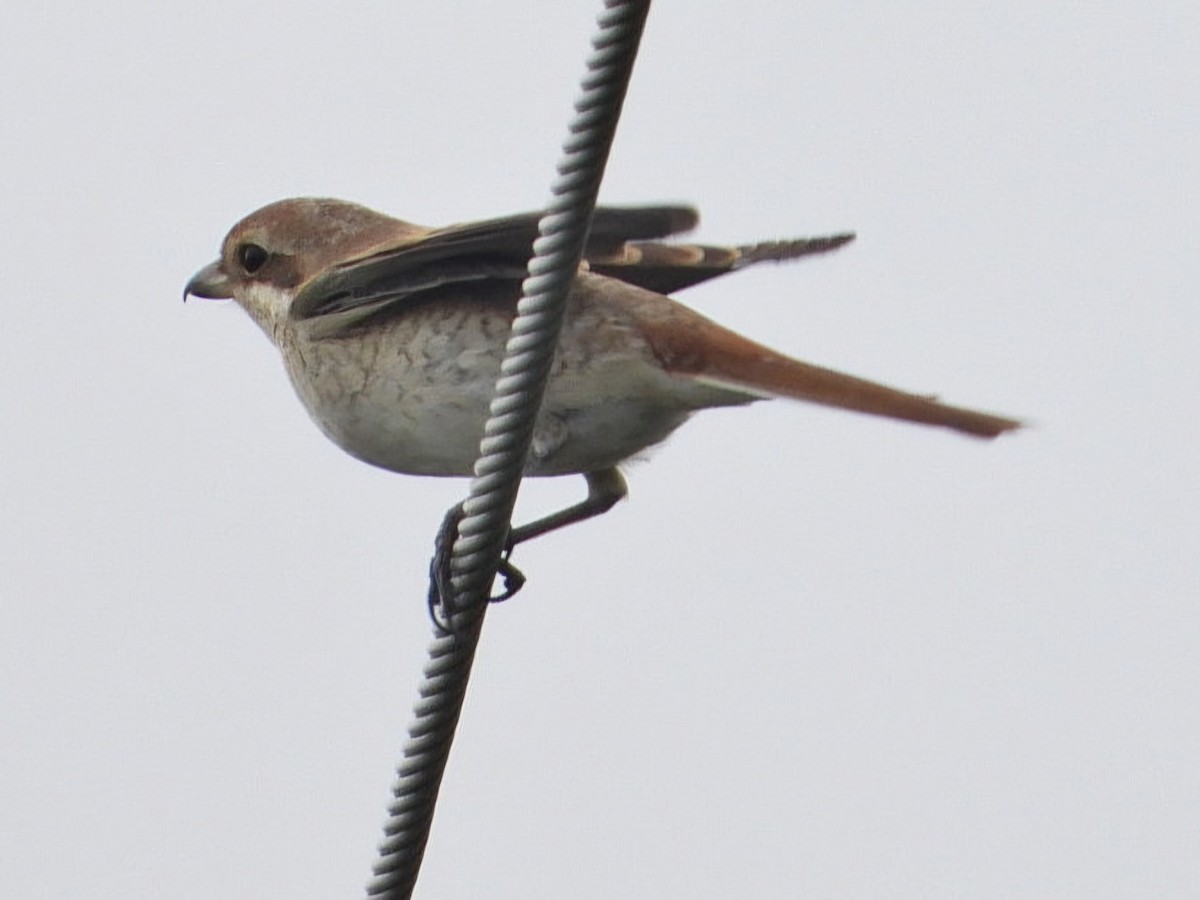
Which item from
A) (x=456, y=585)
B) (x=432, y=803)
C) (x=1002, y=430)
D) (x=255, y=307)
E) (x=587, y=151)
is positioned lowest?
(x=432, y=803)

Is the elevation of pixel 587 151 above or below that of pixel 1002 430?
above

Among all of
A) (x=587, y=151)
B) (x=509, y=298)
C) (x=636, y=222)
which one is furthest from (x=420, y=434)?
(x=587, y=151)

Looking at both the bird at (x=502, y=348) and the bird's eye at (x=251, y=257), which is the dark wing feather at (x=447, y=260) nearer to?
the bird at (x=502, y=348)

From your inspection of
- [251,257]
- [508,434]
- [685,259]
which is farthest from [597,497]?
[508,434]

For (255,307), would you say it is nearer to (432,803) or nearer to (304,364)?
(304,364)

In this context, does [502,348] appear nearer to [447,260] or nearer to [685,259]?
[447,260]

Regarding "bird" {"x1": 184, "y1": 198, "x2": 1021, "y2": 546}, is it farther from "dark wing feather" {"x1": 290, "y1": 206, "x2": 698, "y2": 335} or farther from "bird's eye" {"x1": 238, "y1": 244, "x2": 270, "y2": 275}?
"bird's eye" {"x1": 238, "y1": 244, "x2": 270, "y2": 275}
